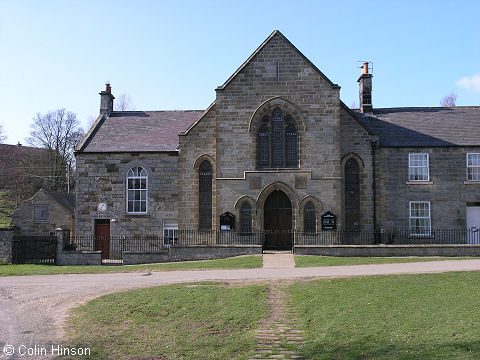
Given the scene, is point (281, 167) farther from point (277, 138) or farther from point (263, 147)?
point (277, 138)

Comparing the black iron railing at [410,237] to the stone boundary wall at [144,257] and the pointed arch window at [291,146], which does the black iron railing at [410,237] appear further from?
the stone boundary wall at [144,257]

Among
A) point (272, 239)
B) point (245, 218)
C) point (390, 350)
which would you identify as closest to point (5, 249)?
point (245, 218)

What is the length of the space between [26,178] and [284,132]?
4383cm

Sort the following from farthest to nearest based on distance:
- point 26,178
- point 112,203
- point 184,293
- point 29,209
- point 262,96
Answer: point 26,178 → point 29,209 → point 112,203 → point 262,96 → point 184,293

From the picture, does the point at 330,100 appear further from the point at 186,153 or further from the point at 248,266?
the point at 248,266

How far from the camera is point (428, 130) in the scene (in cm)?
2973

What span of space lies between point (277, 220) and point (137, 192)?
28.0 ft

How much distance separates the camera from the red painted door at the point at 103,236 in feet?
95.7

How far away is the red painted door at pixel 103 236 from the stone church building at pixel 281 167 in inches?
3.3

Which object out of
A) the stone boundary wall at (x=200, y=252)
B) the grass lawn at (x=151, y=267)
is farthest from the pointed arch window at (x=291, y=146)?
the grass lawn at (x=151, y=267)

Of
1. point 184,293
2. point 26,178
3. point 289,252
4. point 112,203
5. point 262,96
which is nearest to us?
point 184,293

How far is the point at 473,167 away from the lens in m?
28.4

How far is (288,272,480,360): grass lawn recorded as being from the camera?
362 inches

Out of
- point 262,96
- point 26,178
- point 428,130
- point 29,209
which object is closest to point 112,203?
point 262,96
